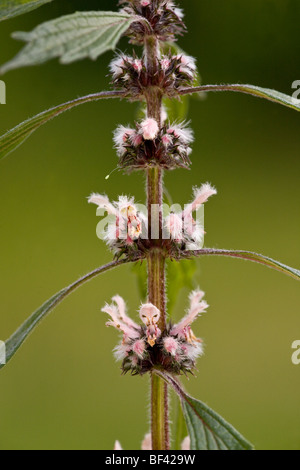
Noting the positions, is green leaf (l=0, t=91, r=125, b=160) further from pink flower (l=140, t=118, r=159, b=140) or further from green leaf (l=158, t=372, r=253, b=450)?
green leaf (l=158, t=372, r=253, b=450)

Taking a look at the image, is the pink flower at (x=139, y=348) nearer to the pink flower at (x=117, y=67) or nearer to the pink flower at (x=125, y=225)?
the pink flower at (x=125, y=225)

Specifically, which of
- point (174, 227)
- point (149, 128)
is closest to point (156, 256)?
point (174, 227)

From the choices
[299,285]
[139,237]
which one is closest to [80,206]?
[299,285]

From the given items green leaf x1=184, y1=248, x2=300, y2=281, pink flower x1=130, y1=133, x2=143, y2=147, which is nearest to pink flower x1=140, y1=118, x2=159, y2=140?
pink flower x1=130, y1=133, x2=143, y2=147

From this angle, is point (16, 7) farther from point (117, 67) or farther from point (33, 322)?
point (33, 322)
